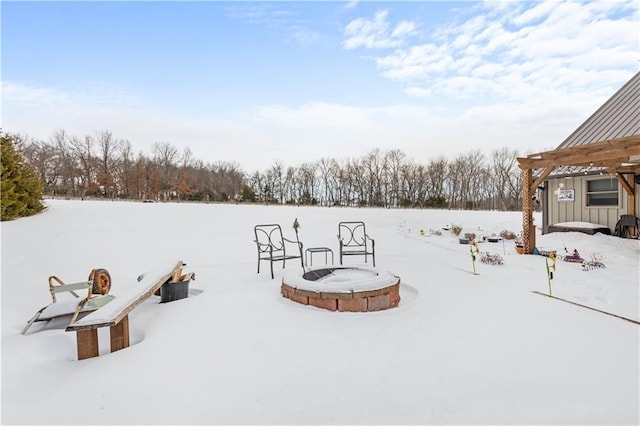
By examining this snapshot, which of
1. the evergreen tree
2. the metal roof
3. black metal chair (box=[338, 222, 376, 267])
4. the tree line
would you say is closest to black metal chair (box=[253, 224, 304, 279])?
black metal chair (box=[338, 222, 376, 267])

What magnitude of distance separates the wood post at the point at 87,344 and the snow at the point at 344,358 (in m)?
0.07

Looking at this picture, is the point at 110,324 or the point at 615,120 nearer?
the point at 110,324

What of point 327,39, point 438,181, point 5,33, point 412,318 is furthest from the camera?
point 438,181

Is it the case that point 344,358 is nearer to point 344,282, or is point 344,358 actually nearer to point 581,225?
point 344,282

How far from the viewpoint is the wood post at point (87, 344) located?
96.9 inches

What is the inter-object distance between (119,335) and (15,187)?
1009cm

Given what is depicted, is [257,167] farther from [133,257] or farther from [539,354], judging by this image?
[539,354]

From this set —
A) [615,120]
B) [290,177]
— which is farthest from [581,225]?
[290,177]

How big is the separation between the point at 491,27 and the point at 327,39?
15.0 ft

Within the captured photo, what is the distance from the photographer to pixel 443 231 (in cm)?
1336

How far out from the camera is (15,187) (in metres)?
9.27

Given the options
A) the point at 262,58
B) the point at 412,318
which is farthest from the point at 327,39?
the point at 412,318

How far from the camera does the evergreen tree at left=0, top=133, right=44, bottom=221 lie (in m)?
8.47

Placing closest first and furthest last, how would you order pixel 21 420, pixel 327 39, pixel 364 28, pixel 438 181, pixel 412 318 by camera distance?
pixel 21 420
pixel 412 318
pixel 364 28
pixel 327 39
pixel 438 181
